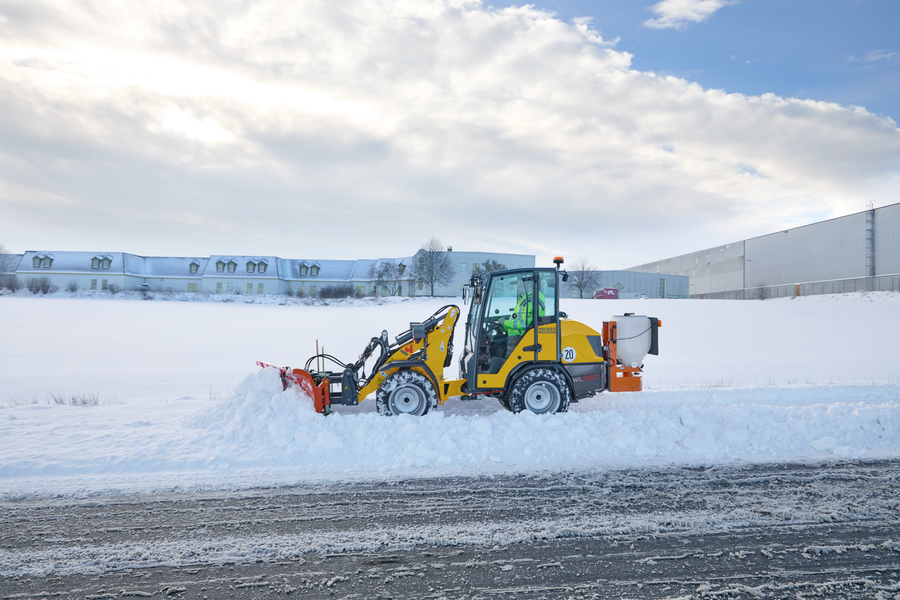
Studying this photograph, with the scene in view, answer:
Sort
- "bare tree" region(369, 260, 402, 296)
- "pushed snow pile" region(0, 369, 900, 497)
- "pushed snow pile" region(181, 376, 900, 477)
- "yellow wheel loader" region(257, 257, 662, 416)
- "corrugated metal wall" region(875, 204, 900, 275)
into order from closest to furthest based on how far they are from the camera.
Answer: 1. "pushed snow pile" region(0, 369, 900, 497)
2. "pushed snow pile" region(181, 376, 900, 477)
3. "yellow wheel loader" region(257, 257, 662, 416)
4. "corrugated metal wall" region(875, 204, 900, 275)
5. "bare tree" region(369, 260, 402, 296)

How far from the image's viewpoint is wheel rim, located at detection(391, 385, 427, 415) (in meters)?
7.29

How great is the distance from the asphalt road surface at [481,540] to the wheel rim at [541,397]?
7.34 ft

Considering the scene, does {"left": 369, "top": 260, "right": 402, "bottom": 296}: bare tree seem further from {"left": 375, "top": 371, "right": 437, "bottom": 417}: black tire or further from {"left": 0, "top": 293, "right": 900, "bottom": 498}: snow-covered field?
{"left": 375, "top": 371, "right": 437, "bottom": 417}: black tire

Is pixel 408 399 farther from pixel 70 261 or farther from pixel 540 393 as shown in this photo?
pixel 70 261

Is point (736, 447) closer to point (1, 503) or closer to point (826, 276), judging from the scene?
point (1, 503)

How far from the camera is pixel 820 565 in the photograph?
352 centimetres

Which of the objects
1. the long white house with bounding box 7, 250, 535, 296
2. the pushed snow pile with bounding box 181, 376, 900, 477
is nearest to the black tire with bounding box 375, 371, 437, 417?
the pushed snow pile with bounding box 181, 376, 900, 477

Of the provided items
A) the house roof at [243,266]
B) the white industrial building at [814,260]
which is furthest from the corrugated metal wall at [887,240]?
the house roof at [243,266]

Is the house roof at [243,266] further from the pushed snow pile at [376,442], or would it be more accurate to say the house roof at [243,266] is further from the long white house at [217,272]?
the pushed snow pile at [376,442]

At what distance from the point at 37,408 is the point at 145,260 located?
58.7m

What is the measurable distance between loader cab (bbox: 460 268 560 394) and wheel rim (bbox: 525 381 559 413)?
0.38 m

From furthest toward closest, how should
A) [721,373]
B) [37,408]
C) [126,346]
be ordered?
[126,346], [721,373], [37,408]

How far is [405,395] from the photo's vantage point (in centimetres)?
736

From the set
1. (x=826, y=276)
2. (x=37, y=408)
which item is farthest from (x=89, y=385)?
(x=826, y=276)
